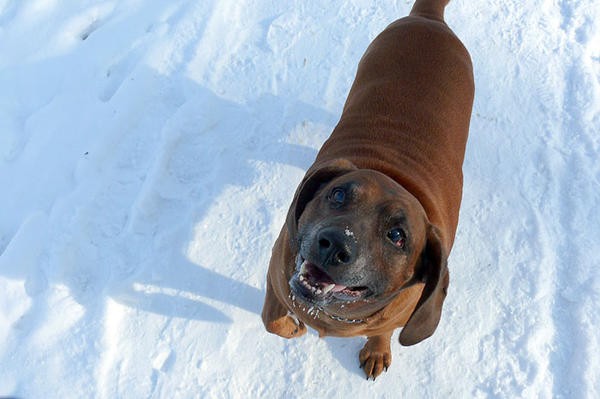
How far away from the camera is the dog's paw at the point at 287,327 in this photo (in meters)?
3.06

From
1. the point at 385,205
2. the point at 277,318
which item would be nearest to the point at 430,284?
the point at 385,205

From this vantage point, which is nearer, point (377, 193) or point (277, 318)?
point (377, 193)

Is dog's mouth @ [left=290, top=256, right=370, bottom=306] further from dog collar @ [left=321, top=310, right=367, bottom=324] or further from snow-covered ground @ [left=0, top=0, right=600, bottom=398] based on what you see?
snow-covered ground @ [left=0, top=0, right=600, bottom=398]

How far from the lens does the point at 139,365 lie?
10.7ft

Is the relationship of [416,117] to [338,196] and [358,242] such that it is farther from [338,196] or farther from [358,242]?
[358,242]

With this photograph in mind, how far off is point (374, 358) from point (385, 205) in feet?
4.63

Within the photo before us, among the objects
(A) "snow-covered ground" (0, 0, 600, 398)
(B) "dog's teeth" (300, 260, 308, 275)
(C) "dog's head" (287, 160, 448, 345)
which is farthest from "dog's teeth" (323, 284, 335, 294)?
(A) "snow-covered ground" (0, 0, 600, 398)

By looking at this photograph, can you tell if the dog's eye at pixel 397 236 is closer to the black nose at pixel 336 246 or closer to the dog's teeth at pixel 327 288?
the black nose at pixel 336 246

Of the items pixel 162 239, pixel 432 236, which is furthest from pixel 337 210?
pixel 162 239

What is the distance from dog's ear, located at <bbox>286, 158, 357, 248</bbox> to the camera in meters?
2.38

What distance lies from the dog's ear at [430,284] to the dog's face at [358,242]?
29 mm

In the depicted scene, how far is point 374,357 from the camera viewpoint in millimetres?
3266

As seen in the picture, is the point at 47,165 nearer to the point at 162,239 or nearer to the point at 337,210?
the point at 162,239

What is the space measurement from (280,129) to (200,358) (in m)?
1.77
